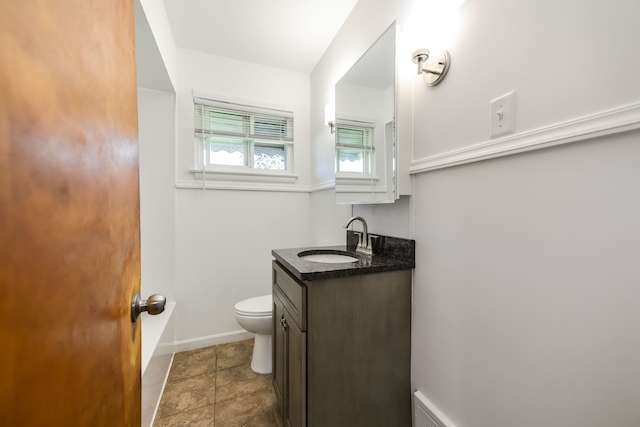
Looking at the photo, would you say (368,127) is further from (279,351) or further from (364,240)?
(279,351)

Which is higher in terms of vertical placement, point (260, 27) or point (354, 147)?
point (260, 27)

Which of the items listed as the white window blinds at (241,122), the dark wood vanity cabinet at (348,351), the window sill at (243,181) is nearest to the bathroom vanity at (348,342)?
the dark wood vanity cabinet at (348,351)

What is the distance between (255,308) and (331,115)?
5.08 ft

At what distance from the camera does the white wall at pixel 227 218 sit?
2146mm

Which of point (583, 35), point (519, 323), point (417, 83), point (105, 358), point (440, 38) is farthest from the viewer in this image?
point (417, 83)

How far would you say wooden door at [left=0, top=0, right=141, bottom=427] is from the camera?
0.27 metres

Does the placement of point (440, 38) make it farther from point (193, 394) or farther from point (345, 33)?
point (193, 394)

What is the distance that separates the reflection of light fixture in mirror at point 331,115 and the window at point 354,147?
16 centimetres

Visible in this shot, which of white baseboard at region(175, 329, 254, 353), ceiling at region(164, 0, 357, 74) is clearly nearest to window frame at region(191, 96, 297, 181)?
ceiling at region(164, 0, 357, 74)

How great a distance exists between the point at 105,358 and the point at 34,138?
0.39 meters

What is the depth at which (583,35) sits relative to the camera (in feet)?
2.17

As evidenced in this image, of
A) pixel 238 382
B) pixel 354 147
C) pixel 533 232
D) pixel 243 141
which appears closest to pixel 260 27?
pixel 243 141

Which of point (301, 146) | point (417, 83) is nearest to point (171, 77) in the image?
point (301, 146)

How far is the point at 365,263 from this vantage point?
1222 mm
